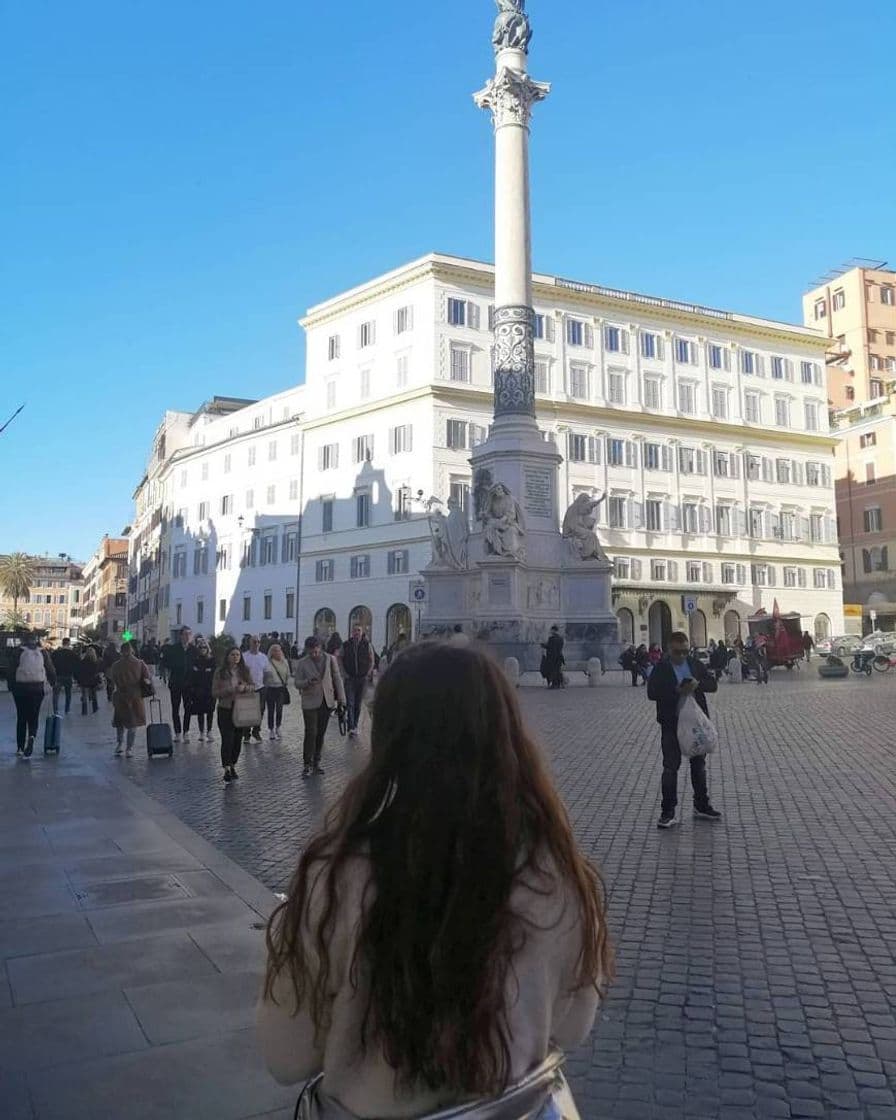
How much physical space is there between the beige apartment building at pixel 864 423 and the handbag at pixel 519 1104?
61.7m

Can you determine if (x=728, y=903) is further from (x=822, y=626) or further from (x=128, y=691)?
(x=822, y=626)

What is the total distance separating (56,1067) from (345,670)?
1298 cm

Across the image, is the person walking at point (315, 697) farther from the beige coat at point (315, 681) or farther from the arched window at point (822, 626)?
the arched window at point (822, 626)

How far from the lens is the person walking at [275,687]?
53.0 ft

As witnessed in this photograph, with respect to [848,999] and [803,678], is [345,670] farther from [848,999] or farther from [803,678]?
[803,678]

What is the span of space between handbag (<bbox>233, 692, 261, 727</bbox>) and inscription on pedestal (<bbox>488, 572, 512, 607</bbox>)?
57.3 feet

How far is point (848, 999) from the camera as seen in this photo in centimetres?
428

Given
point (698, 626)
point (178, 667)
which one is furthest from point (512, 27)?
point (698, 626)

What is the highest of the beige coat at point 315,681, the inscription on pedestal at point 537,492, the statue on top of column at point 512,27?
the statue on top of column at point 512,27

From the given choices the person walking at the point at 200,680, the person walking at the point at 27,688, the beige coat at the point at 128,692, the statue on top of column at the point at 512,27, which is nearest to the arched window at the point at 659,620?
the statue on top of column at the point at 512,27

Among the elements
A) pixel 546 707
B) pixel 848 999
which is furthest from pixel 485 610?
pixel 848 999

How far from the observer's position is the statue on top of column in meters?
32.5

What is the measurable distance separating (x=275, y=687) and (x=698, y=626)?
41.3 m

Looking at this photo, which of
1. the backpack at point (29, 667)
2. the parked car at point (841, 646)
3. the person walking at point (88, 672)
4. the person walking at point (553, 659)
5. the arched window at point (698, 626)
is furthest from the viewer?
the arched window at point (698, 626)
